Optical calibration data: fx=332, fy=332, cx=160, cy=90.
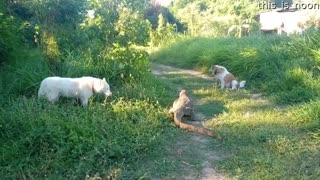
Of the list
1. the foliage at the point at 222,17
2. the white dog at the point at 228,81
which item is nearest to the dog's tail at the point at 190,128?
the white dog at the point at 228,81

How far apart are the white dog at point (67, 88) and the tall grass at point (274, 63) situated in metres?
3.32

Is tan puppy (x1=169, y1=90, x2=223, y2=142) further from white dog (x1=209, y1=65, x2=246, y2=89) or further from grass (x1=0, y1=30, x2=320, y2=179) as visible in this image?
white dog (x1=209, y1=65, x2=246, y2=89)

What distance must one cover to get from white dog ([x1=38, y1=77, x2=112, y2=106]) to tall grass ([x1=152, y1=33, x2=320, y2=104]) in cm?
332

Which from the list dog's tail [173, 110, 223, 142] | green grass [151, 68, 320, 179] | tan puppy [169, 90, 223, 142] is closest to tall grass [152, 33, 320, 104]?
green grass [151, 68, 320, 179]

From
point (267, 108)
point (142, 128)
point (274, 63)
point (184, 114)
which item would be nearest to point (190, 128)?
point (184, 114)

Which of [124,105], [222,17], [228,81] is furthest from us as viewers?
[222,17]

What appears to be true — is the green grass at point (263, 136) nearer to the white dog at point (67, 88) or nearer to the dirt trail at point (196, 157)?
the dirt trail at point (196, 157)

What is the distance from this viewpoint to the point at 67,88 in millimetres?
4840

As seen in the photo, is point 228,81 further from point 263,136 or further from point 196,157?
point 196,157

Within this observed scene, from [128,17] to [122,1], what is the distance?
0.43 m

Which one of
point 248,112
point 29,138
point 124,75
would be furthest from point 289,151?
point 124,75

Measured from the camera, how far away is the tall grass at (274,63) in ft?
19.9

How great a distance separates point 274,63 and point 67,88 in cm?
496

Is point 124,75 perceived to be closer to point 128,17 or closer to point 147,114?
point 128,17
